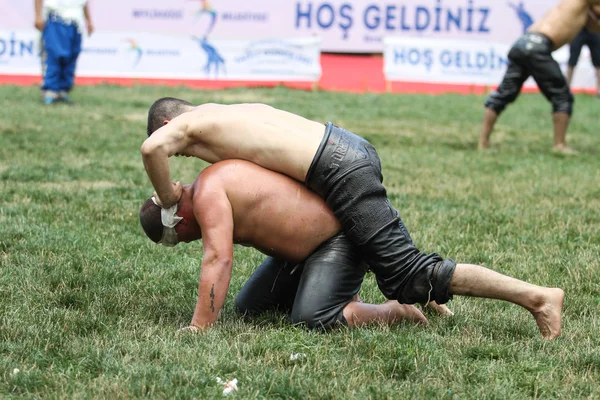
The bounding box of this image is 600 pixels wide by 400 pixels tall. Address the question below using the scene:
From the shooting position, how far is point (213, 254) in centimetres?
356

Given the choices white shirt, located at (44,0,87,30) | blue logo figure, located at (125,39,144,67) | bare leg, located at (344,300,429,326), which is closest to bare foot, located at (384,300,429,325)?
bare leg, located at (344,300,429,326)

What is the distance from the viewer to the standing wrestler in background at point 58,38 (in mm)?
11375

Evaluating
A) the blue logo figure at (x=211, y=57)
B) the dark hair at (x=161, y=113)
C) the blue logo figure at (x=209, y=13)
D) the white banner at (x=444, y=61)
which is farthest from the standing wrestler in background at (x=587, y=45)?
the dark hair at (x=161, y=113)

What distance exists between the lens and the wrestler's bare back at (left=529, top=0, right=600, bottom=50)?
8.41 m

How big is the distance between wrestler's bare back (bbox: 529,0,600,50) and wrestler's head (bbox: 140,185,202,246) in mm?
5755

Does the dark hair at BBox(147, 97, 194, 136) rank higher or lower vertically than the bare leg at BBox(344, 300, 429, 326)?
higher

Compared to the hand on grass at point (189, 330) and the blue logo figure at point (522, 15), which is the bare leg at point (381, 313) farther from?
the blue logo figure at point (522, 15)

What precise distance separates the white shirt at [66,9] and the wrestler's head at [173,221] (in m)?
8.19

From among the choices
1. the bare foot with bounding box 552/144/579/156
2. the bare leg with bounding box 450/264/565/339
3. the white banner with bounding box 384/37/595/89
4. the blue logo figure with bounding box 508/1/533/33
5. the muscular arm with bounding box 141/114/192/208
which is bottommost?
the white banner with bounding box 384/37/595/89

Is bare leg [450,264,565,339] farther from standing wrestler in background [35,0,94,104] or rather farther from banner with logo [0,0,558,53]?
banner with logo [0,0,558,53]

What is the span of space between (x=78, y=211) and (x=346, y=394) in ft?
10.8

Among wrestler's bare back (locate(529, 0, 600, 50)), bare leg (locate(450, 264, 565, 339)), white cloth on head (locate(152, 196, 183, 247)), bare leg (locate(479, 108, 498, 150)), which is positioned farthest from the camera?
bare leg (locate(479, 108, 498, 150))

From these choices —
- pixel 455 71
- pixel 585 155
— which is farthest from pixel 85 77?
pixel 585 155

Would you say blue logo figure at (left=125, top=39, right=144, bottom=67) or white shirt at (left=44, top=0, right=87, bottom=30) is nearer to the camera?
white shirt at (left=44, top=0, right=87, bottom=30)
